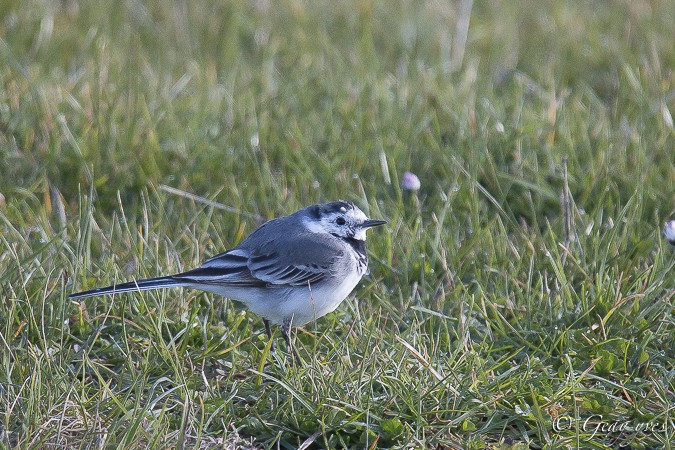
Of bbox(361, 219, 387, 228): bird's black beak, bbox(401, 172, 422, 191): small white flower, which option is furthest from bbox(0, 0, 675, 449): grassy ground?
bbox(361, 219, 387, 228): bird's black beak

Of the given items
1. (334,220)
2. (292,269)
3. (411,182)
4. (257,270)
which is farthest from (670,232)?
(257,270)

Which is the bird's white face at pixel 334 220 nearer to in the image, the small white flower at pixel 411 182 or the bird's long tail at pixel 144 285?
the small white flower at pixel 411 182

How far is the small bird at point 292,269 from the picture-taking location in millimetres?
4531

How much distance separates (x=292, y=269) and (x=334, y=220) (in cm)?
39

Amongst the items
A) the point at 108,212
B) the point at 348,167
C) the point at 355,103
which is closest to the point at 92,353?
the point at 108,212

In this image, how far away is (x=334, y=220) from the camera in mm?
5031

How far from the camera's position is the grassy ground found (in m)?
3.91

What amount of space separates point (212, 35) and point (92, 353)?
4.50m

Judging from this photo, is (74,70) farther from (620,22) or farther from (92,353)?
(620,22)

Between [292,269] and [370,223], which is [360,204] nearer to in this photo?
[370,223]

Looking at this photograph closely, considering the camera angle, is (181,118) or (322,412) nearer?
(322,412)

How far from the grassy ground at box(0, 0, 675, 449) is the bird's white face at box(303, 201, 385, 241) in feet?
0.88

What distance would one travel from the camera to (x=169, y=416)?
3865 millimetres

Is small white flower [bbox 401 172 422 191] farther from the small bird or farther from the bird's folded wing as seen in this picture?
the bird's folded wing
